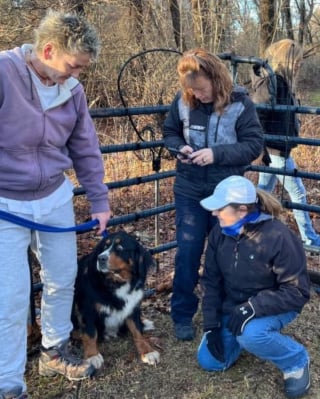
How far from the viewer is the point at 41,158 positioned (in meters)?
2.80

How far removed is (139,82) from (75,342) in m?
6.00

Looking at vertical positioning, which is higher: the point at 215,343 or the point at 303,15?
the point at 303,15

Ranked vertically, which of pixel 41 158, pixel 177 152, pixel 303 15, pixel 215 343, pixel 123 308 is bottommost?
pixel 215 343

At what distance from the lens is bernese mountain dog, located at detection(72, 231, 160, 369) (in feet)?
11.4

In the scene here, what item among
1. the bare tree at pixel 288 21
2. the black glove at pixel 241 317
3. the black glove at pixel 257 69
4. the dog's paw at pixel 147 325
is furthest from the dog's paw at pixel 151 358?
the bare tree at pixel 288 21

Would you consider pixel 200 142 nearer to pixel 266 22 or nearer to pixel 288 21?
pixel 266 22

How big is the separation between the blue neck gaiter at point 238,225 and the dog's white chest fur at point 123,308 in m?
0.86

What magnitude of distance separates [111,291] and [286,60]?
2988mm

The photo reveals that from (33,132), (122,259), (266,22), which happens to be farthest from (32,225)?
(266,22)

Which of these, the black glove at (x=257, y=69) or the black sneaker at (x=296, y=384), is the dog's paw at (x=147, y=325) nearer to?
the black sneaker at (x=296, y=384)

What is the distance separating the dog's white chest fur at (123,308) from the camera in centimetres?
360

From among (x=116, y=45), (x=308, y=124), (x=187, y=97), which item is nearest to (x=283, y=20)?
(x=116, y=45)

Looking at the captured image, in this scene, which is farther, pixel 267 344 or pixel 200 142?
pixel 200 142

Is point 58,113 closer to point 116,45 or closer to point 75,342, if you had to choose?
point 75,342
